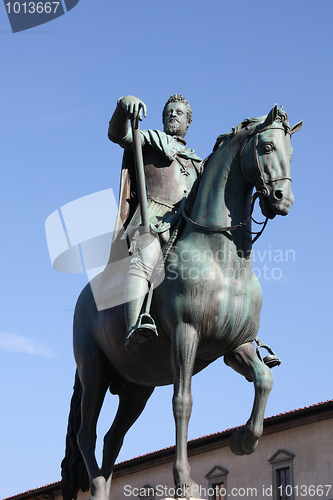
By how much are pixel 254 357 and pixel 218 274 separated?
3.07ft

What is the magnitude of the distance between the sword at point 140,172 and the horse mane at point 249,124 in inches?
33.3

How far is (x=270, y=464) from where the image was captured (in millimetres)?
34438

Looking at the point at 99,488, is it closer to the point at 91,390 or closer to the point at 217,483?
the point at 91,390

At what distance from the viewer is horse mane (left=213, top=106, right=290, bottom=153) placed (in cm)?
886

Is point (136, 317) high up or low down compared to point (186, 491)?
up

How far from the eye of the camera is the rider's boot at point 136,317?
8.61 m

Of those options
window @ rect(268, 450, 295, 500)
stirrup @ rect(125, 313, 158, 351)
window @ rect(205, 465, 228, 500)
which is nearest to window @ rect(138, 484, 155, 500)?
window @ rect(205, 465, 228, 500)

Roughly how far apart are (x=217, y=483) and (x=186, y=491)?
96.0 feet

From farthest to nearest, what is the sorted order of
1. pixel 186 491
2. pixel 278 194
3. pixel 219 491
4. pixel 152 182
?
pixel 219 491
pixel 152 182
pixel 278 194
pixel 186 491

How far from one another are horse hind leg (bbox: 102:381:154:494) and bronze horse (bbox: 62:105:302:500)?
25.3 inches

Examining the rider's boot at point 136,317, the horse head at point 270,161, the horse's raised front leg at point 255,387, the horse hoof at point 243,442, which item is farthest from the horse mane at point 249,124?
the horse hoof at point 243,442

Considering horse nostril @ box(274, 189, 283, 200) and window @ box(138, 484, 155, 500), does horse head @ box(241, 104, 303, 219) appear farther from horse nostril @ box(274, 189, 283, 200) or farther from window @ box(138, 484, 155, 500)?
window @ box(138, 484, 155, 500)

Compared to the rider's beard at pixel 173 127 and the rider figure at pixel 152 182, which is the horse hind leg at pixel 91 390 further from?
the rider's beard at pixel 173 127

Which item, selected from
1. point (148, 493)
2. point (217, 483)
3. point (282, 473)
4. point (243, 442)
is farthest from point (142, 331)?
point (148, 493)
